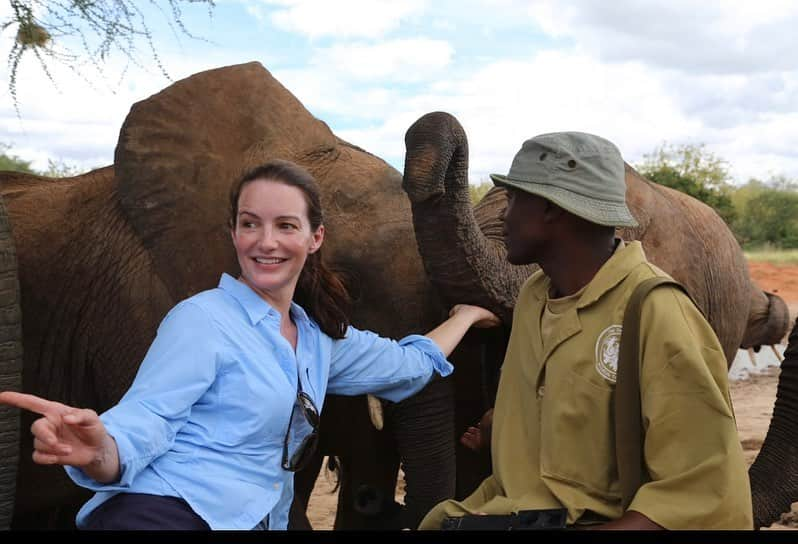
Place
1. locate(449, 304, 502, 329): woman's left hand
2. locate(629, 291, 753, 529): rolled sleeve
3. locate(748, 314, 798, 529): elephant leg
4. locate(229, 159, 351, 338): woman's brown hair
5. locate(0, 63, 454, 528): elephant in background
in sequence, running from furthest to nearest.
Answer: locate(0, 63, 454, 528): elephant in background, locate(449, 304, 502, 329): woman's left hand, locate(748, 314, 798, 529): elephant leg, locate(229, 159, 351, 338): woman's brown hair, locate(629, 291, 753, 529): rolled sleeve

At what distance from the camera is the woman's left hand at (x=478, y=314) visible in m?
3.65

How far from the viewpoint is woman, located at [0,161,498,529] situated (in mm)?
2338

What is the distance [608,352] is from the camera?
2232 millimetres

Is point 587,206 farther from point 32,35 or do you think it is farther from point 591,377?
point 32,35

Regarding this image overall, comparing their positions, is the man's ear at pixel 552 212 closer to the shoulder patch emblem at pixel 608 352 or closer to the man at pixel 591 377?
the man at pixel 591 377

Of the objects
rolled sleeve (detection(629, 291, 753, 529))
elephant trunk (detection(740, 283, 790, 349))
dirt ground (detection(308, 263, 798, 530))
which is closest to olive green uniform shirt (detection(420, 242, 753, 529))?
rolled sleeve (detection(629, 291, 753, 529))

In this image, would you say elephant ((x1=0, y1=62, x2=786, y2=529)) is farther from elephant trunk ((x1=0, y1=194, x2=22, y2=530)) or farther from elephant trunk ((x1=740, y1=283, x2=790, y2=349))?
elephant trunk ((x1=740, y1=283, x2=790, y2=349))

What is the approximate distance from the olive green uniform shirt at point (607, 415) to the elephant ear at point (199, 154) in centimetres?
202

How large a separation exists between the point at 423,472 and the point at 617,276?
1974 mm

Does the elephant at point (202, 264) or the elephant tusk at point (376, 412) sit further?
the elephant at point (202, 264)

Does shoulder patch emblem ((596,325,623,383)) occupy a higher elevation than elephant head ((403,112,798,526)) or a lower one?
lower

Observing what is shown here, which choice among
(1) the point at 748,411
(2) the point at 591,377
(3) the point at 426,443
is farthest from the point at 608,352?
(1) the point at 748,411

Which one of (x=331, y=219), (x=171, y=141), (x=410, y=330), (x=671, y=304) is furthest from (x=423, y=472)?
(x=671, y=304)

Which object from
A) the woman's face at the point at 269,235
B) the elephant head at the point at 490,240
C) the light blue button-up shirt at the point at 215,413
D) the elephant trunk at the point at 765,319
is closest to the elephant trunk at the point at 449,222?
the elephant head at the point at 490,240
